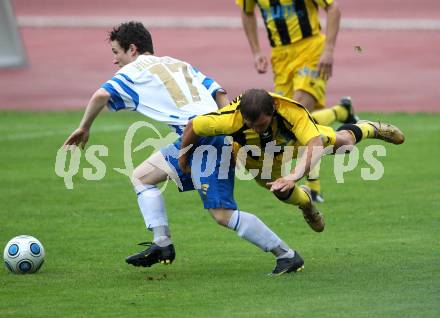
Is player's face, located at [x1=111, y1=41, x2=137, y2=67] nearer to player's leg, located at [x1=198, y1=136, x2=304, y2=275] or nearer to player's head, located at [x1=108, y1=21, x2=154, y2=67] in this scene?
player's head, located at [x1=108, y1=21, x2=154, y2=67]

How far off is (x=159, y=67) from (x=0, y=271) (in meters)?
1.94

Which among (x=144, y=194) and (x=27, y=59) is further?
(x=27, y=59)

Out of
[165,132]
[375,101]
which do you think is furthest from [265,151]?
[375,101]

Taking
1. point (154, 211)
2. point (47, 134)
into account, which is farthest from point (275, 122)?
point (47, 134)

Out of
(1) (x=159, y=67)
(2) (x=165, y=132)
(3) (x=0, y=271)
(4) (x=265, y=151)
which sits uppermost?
(1) (x=159, y=67)

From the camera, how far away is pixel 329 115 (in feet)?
40.0

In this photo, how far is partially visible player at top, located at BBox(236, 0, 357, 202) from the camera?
1138 cm

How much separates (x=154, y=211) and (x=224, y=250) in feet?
3.28

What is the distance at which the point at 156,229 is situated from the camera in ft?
27.2

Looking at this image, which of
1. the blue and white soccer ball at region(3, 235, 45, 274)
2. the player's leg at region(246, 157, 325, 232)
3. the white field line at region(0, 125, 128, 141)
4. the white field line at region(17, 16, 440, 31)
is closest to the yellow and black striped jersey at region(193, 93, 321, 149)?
the player's leg at region(246, 157, 325, 232)

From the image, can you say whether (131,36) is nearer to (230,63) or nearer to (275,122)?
(275,122)

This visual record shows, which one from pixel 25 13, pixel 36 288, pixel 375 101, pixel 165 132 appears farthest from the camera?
pixel 25 13

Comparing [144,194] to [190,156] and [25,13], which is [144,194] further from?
[25,13]

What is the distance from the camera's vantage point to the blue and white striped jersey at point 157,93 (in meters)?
8.23
